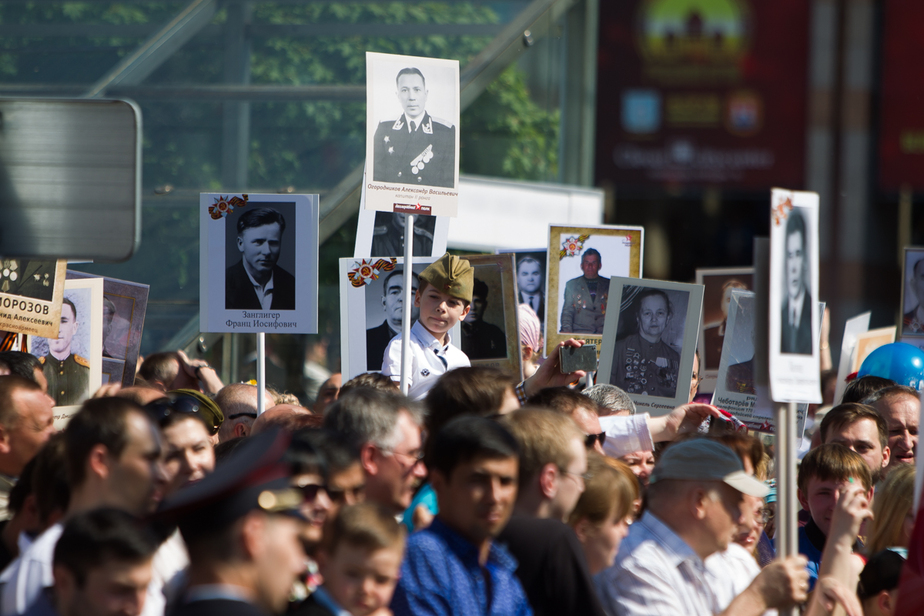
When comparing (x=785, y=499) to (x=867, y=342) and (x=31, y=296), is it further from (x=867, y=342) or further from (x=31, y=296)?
(x=867, y=342)

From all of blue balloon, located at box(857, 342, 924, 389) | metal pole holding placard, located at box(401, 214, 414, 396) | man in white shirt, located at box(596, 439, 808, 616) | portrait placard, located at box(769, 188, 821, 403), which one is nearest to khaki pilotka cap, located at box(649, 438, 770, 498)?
man in white shirt, located at box(596, 439, 808, 616)

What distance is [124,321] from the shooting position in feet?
20.0

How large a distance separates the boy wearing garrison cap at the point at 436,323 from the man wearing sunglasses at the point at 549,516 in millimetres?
1616

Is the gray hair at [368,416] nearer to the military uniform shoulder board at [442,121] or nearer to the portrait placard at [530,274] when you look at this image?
the military uniform shoulder board at [442,121]

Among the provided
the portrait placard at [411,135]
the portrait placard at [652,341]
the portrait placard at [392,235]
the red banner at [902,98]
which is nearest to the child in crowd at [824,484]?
the portrait placard at [652,341]

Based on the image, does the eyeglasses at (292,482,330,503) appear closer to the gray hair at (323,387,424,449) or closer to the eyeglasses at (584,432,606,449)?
the gray hair at (323,387,424,449)

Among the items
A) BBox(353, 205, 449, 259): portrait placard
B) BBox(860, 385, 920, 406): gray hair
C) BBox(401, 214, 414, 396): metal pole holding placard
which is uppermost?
BBox(353, 205, 449, 259): portrait placard

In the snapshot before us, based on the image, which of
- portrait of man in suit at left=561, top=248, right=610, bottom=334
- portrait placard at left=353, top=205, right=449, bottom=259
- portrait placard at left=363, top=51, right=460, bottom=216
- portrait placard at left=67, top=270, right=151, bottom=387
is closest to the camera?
portrait placard at left=363, top=51, right=460, bottom=216

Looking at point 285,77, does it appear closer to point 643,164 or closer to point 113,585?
point 113,585

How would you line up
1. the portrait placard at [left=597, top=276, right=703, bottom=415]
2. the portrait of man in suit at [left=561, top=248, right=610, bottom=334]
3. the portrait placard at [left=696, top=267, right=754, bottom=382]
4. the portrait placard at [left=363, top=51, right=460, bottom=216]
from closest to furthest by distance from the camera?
the portrait placard at [left=363, top=51, right=460, bottom=216] < the portrait placard at [left=597, top=276, right=703, bottom=415] < the portrait of man in suit at [left=561, top=248, right=610, bottom=334] < the portrait placard at [left=696, top=267, right=754, bottom=382]

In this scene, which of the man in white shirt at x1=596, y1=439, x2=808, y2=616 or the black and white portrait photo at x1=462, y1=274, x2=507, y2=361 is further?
the black and white portrait photo at x1=462, y1=274, x2=507, y2=361

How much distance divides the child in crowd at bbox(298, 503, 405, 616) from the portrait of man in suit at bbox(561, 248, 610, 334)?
395 centimetres

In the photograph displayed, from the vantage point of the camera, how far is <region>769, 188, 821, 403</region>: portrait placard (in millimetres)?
3270

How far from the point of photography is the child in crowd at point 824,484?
434 cm
